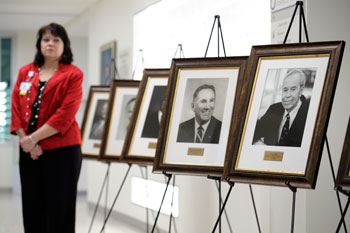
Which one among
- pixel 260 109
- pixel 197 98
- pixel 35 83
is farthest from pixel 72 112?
pixel 260 109

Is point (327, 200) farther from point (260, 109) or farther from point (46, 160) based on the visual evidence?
point (46, 160)

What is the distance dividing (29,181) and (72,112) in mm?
493

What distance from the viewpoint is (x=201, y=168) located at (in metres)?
2.85

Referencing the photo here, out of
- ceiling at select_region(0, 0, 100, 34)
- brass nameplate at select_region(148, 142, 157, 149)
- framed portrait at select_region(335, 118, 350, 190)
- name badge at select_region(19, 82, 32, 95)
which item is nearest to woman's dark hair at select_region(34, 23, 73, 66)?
name badge at select_region(19, 82, 32, 95)

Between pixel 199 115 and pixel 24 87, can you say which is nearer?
pixel 199 115

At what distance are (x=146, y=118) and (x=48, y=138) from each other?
0.63 m

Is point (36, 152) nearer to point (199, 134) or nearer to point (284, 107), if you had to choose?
point (199, 134)

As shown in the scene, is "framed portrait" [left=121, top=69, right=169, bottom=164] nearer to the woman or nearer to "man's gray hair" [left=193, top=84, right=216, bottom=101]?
the woman

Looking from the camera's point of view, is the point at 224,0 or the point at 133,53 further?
the point at 133,53

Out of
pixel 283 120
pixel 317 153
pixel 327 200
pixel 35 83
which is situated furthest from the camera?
pixel 35 83

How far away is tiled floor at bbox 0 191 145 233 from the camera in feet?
19.1

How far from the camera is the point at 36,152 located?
3406 millimetres

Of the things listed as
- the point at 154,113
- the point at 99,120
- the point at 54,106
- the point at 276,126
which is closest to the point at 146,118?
the point at 154,113

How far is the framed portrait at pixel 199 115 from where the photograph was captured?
9.46 ft
